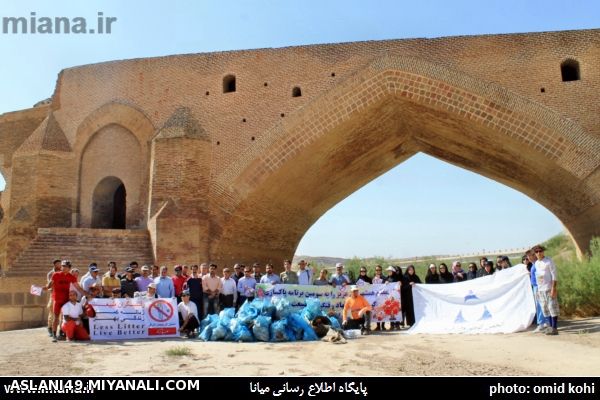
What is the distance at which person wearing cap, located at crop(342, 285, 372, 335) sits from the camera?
742 cm

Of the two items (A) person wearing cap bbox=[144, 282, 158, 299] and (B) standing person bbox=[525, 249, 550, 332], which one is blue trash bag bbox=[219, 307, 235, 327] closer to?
(A) person wearing cap bbox=[144, 282, 158, 299]

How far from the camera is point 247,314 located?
Answer: 687 centimetres

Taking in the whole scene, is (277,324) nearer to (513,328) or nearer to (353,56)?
(513,328)

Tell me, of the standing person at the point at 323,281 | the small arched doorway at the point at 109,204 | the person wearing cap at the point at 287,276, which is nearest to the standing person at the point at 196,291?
the person wearing cap at the point at 287,276

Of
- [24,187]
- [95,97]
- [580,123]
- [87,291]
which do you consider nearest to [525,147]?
[580,123]

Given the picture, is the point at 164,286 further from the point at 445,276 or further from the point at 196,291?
the point at 445,276

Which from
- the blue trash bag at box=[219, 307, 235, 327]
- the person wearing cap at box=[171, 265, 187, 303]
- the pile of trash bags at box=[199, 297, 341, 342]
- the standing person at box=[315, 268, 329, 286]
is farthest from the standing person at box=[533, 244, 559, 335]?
the person wearing cap at box=[171, 265, 187, 303]

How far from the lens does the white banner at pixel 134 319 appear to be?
702cm

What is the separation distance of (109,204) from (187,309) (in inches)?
278

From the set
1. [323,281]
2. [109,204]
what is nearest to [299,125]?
[323,281]

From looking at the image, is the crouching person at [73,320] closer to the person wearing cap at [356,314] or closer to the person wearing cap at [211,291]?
the person wearing cap at [211,291]

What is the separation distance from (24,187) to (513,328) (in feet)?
32.7

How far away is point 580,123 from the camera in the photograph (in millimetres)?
10539

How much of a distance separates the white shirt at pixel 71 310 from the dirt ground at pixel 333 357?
0.39 metres
